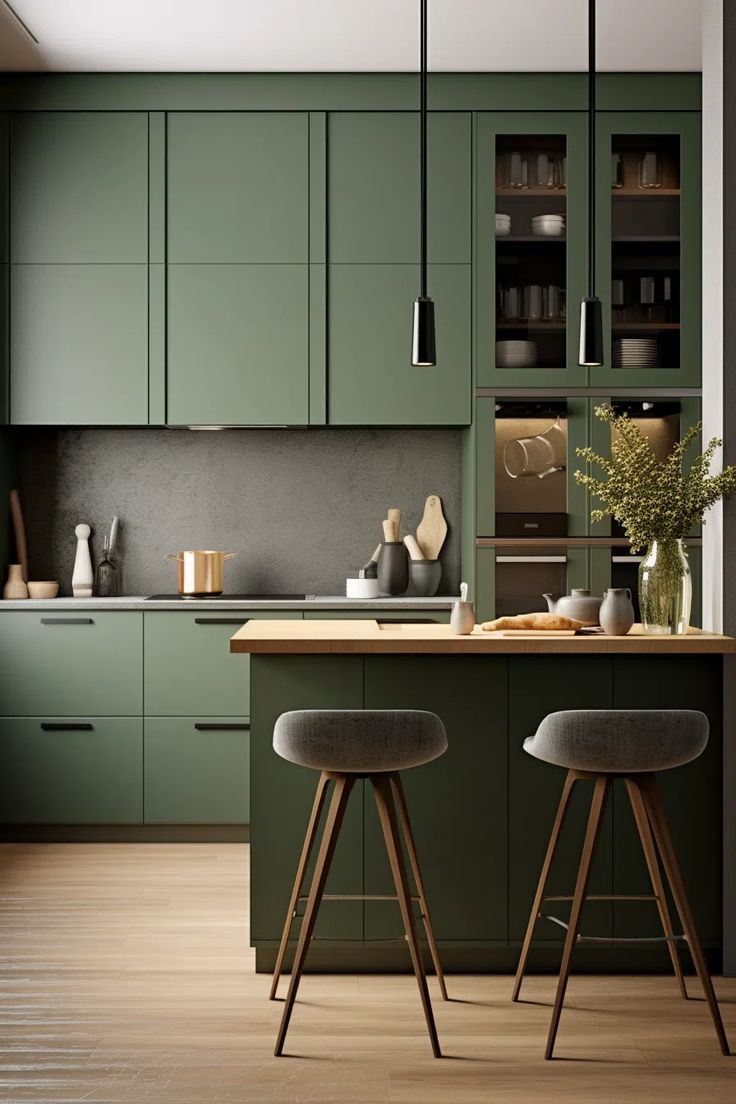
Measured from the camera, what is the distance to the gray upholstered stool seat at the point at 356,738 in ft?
8.66

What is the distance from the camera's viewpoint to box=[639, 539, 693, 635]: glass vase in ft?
10.5

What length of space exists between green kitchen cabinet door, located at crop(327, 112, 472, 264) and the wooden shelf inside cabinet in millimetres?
587

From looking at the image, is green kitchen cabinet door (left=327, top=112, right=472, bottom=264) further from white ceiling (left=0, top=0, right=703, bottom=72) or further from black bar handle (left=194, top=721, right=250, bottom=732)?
black bar handle (left=194, top=721, right=250, bottom=732)

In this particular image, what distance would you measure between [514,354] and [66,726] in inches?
90.4

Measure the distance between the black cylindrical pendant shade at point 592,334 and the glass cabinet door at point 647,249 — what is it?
1.44 meters

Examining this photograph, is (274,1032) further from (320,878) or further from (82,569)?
(82,569)

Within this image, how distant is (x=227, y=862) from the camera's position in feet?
14.3

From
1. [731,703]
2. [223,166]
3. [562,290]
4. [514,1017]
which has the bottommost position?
[514,1017]

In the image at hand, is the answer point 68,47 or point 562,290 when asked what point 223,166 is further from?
point 562,290

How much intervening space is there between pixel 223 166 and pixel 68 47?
28.0 inches

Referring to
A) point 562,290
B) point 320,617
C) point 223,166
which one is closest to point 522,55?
point 562,290

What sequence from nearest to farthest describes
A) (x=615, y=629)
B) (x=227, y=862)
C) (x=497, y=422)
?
(x=615, y=629) < (x=227, y=862) < (x=497, y=422)

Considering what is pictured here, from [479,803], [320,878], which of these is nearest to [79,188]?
[479,803]

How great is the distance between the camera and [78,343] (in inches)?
185
